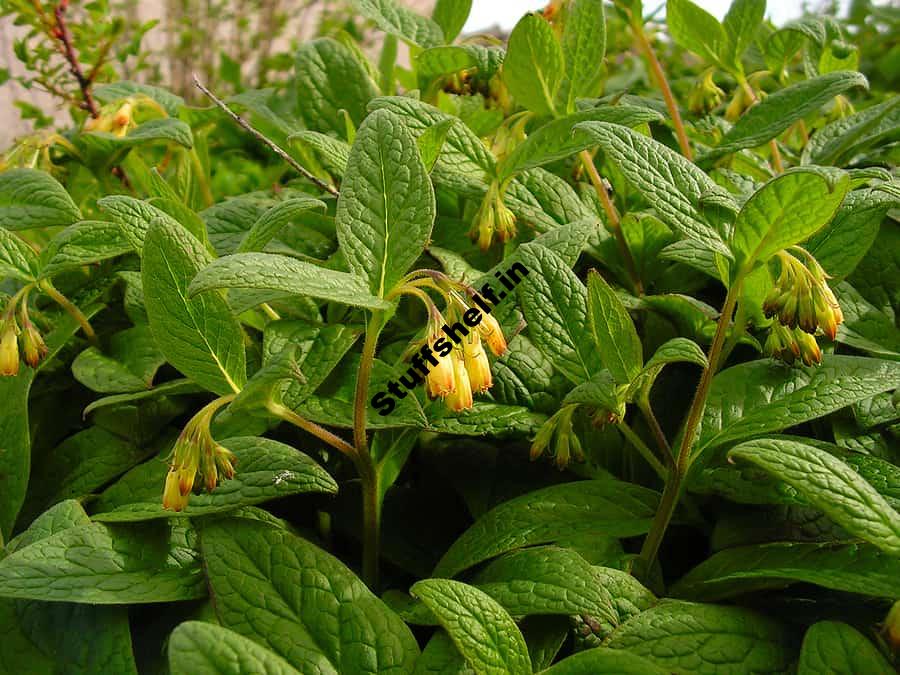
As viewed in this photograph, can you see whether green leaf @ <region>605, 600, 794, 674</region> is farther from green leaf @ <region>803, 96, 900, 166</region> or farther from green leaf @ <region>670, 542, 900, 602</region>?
green leaf @ <region>803, 96, 900, 166</region>

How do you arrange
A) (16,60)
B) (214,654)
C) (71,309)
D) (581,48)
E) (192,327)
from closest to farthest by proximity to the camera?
(214,654), (192,327), (71,309), (581,48), (16,60)

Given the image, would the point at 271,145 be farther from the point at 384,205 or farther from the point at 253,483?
the point at 253,483

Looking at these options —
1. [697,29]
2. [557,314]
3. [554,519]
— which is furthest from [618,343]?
[697,29]

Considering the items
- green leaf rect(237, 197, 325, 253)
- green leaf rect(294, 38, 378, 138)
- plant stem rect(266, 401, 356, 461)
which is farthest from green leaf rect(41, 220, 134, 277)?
green leaf rect(294, 38, 378, 138)

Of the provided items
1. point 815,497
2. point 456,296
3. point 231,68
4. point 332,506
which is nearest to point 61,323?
point 332,506

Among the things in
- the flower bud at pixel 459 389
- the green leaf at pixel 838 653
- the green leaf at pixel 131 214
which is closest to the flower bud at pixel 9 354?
the green leaf at pixel 131 214
